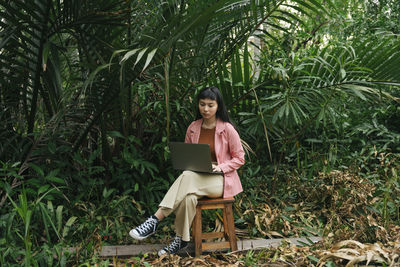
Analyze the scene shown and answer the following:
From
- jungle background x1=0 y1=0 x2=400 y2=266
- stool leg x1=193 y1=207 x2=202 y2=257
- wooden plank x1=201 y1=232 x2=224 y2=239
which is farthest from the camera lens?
wooden plank x1=201 y1=232 x2=224 y2=239

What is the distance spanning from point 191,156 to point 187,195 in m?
0.25

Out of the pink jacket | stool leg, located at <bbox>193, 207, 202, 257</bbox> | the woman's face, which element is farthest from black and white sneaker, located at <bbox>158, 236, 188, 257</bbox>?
the woman's face

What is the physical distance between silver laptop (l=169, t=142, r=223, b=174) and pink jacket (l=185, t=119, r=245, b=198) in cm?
16

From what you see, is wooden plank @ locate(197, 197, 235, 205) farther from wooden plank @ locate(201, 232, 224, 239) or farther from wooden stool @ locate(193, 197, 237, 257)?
wooden plank @ locate(201, 232, 224, 239)

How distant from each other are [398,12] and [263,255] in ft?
11.6

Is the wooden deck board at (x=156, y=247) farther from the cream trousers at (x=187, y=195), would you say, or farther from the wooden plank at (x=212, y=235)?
the cream trousers at (x=187, y=195)

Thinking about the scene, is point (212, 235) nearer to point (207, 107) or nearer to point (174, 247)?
point (174, 247)

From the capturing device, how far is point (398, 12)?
188 inches

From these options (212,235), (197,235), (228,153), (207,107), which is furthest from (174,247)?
(207,107)

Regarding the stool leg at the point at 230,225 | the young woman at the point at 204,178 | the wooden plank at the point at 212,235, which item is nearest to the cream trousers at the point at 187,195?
the young woman at the point at 204,178

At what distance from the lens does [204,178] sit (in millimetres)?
2730

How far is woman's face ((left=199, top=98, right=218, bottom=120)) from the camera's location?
2.76m

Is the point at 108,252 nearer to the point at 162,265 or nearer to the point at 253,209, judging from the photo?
the point at 162,265

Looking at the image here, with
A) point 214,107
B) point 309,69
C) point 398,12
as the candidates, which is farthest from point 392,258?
point 398,12
